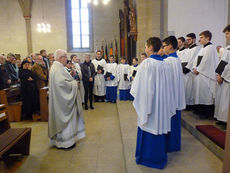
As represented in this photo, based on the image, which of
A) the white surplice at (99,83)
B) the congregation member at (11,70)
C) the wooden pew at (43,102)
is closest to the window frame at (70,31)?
the white surplice at (99,83)

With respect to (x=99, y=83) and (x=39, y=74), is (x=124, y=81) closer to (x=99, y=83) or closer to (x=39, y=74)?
(x=99, y=83)

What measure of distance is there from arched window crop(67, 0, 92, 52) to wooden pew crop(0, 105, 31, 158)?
442 inches

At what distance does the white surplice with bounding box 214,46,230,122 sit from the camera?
3.75 metres

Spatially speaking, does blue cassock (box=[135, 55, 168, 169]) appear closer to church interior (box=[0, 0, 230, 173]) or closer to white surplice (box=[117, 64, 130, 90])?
church interior (box=[0, 0, 230, 173])

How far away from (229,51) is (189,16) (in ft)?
9.85

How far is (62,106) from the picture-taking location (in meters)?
3.96

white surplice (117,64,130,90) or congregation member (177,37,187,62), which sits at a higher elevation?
congregation member (177,37,187,62)

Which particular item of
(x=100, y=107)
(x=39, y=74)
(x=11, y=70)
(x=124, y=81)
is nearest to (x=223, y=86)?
(x=124, y=81)

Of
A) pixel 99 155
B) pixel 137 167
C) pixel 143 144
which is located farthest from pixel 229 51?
pixel 99 155

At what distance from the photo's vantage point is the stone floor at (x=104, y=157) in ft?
9.90

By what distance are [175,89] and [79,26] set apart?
12550 mm

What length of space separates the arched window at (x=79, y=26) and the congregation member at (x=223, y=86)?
11379mm

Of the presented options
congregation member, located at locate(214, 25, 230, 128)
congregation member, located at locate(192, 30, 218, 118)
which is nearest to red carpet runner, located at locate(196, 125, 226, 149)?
congregation member, located at locate(214, 25, 230, 128)

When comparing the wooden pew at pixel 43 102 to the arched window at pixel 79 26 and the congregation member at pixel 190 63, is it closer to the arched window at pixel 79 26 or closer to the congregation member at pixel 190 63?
the congregation member at pixel 190 63
